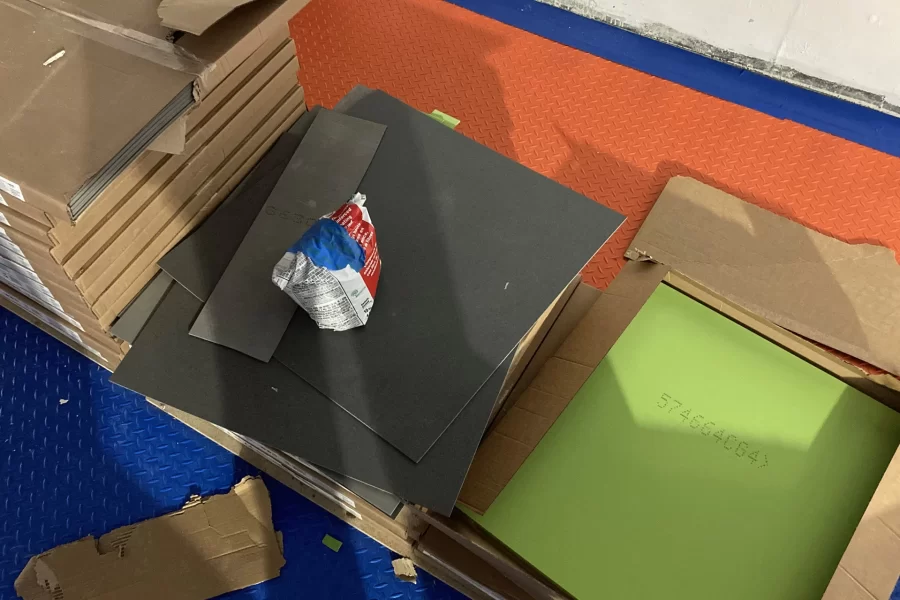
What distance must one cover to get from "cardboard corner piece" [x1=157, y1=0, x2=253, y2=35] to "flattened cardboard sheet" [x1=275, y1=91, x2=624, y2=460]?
38 centimetres

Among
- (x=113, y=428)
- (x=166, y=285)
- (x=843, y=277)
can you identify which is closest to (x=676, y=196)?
(x=843, y=277)

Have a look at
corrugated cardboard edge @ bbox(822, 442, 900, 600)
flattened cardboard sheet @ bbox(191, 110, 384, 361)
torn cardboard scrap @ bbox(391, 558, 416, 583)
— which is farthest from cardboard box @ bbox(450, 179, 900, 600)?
flattened cardboard sheet @ bbox(191, 110, 384, 361)

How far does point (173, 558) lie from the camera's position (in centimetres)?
113

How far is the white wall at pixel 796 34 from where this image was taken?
5.34 feet

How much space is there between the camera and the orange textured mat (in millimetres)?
1589

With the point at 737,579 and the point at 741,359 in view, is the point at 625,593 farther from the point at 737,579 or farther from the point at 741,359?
the point at 741,359

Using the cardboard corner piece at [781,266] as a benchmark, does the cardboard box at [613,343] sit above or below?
below

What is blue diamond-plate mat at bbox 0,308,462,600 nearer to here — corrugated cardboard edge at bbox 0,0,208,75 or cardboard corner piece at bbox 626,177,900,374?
corrugated cardboard edge at bbox 0,0,208,75

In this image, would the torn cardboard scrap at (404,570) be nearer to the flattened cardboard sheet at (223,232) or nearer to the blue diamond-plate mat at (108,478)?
the blue diamond-plate mat at (108,478)

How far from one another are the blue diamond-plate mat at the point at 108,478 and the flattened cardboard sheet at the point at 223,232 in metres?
0.38

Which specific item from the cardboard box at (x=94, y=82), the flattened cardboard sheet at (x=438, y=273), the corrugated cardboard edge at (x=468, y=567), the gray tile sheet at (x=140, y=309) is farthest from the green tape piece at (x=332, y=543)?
the cardboard box at (x=94, y=82)

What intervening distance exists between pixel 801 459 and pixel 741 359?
19 centimetres

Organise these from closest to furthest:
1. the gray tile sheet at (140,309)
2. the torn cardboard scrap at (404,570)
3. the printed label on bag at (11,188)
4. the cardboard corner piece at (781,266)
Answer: the printed label on bag at (11,188), the gray tile sheet at (140,309), the torn cardboard scrap at (404,570), the cardboard corner piece at (781,266)

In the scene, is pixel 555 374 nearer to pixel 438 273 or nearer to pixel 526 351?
pixel 526 351
